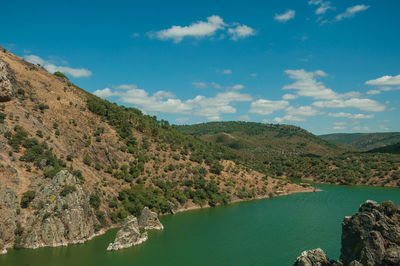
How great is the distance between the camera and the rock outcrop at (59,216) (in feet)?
149

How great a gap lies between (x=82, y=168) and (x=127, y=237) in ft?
80.1

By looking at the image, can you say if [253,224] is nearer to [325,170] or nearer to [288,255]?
[288,255]

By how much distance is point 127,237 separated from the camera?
48.5 metres

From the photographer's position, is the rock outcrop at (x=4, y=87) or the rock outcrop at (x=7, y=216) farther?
the rock outcrop at (x=4, y=87)

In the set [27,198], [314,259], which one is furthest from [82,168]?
[314,259]

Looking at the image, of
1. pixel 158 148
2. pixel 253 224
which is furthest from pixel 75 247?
pixel 158 148

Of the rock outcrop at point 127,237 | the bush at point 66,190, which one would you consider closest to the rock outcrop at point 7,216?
the bush at point 66,190

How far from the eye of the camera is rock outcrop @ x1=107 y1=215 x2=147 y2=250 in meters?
47.2

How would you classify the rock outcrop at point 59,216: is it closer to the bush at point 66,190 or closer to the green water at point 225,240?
the bush at point 66,190

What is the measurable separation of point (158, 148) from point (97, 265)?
54.8 metres

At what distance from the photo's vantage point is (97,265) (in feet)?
134

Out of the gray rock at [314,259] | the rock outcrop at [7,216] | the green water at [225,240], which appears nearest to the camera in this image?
the gray rock at [314,259]

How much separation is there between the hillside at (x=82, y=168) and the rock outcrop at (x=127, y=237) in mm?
6387

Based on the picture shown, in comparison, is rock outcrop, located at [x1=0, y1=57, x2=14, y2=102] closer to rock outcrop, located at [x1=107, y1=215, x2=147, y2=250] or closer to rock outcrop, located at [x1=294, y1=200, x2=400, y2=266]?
rock outcrop, located at [x1=107, y1=215, x2=147, y2=250]
